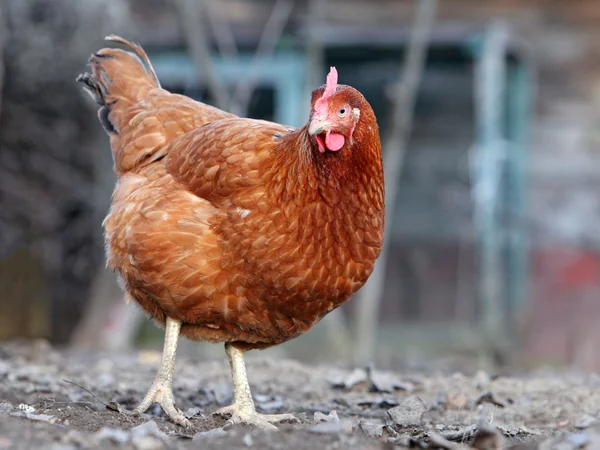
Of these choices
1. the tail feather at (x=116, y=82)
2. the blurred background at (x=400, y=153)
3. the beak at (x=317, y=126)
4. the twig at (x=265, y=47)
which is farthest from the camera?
the twig at (x=265, y=47)

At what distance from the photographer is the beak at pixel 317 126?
3.53m

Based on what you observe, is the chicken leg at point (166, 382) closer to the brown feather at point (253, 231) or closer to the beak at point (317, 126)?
the brown feather at point (253, 231)

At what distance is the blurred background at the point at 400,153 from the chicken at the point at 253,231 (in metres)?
3.47

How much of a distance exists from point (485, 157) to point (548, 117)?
5.52 ft

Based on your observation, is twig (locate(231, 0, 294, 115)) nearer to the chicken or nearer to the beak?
the chicken

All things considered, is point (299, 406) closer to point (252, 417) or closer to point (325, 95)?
point (252, 417)

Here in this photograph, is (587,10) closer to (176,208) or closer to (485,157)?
(485,157)

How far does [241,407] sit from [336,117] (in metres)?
1.48

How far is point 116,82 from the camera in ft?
16.9

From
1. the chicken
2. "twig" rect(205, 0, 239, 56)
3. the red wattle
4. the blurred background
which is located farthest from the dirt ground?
"twig" rect(205, 0, 239, 56)

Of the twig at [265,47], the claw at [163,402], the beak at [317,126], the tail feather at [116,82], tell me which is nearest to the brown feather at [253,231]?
the beak at [317,126]

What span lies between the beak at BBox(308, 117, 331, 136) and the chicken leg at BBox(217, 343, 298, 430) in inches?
51.9

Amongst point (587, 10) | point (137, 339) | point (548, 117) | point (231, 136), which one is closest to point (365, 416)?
point (231, 136)

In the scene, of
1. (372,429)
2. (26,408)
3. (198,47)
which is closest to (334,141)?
(372,429)
